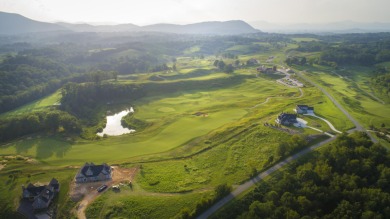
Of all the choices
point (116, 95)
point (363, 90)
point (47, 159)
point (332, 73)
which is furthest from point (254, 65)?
point (47, 159)

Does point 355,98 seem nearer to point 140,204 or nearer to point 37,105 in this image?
point 140,204

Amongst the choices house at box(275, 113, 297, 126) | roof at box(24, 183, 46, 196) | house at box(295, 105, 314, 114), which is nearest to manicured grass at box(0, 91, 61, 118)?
roof at box(24, 183, 46, 196)

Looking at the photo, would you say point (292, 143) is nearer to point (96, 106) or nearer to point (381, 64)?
point (96, 106)

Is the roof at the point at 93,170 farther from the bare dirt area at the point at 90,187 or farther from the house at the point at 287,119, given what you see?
the house at the point at 287,119

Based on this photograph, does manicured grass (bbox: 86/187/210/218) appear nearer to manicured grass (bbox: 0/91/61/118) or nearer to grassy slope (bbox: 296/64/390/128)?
grassy slope (bbox: 296/64/390/128)

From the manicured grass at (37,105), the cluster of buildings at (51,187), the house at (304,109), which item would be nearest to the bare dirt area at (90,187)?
the cluster of buildings at (51,187)

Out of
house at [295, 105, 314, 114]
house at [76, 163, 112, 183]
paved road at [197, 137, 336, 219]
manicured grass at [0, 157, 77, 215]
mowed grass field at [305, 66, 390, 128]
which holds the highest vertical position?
house at [295, 105, 314, 114]
